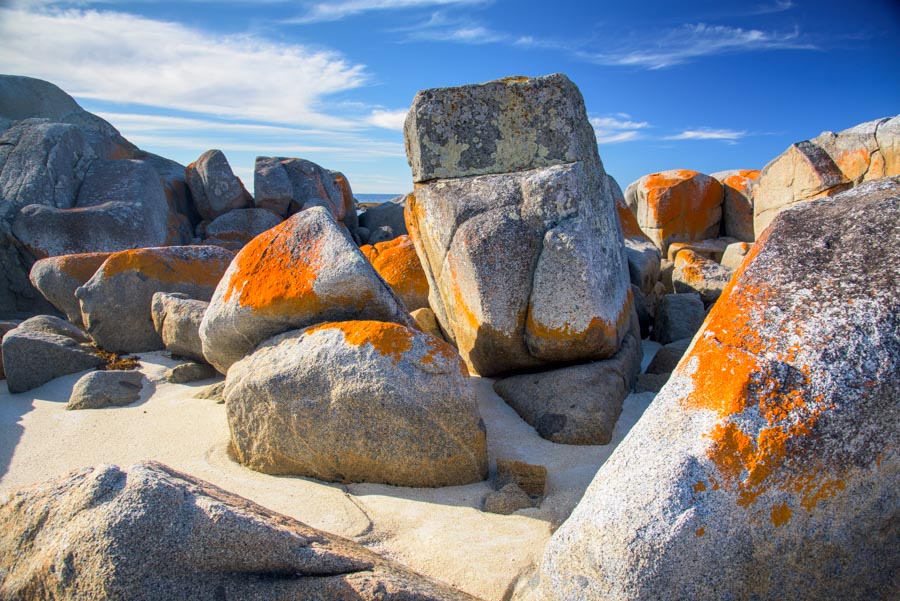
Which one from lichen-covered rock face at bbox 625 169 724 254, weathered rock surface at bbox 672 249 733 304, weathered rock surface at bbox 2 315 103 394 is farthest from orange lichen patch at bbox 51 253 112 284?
lichen-covered rock face at bbox 625 169 724 254

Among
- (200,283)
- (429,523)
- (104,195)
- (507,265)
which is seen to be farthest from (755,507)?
(104,195)

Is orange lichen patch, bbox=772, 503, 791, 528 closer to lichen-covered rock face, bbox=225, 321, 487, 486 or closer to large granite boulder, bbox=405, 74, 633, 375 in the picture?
lichen-covered rock face, bbox=225, 321, 487, 486

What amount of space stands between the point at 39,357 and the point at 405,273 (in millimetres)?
3356

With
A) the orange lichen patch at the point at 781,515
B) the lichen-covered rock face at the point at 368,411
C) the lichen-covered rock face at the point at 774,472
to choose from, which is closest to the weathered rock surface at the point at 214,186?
the lichen-covered rock face at the point at 368,411

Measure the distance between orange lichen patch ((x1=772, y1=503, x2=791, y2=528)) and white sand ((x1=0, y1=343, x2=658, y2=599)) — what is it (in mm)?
1057

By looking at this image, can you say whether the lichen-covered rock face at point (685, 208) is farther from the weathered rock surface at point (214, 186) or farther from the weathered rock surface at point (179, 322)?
the weathered rock surface at point (179, 322)

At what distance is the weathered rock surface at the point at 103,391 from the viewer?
4.67m

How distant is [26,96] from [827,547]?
2879 centimetres

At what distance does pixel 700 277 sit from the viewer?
7.85m

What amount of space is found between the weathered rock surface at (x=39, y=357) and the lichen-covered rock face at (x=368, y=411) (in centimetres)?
279

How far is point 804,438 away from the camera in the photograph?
195 centimetres

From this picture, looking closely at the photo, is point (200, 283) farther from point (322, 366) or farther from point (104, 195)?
point (104, 195)

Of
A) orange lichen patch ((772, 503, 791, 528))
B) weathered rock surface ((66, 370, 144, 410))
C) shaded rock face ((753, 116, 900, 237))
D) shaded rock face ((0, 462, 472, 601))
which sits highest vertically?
shaded rock face ((753, 116, 900, 237))

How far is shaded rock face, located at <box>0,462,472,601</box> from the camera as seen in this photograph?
5.78ft
